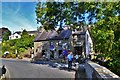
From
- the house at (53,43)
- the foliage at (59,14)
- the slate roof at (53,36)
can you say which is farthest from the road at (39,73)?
the slate roof at (53,36)

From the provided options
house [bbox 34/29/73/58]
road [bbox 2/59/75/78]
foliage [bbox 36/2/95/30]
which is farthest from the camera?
house [bbox 34/29/73/58]

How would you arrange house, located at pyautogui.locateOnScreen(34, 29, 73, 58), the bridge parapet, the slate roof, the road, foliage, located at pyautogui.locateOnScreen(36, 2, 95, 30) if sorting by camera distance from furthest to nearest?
the slate roof
house, located at pyautogui.locateOnScreen(34, 29, 73, 58)
foliage, located at pyautogui.locateOnScreen(36, 2, 95, 30)
the road
the bridge parapet

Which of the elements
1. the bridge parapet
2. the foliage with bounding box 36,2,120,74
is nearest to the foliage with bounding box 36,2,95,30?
the foliage with bounding box 36,2,120,74

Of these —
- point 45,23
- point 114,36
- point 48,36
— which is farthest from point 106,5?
point 48,36

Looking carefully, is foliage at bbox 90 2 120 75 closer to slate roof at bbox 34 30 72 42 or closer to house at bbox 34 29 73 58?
house at bbox 34 29 73 58

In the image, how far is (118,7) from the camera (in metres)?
9.41

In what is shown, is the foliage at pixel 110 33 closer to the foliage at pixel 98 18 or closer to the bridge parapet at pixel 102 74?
the foliage at pixel 98 18

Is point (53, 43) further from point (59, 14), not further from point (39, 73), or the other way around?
point (39, 73)

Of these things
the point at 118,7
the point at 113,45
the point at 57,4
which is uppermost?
the point at 57,4

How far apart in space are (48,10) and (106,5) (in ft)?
11.9

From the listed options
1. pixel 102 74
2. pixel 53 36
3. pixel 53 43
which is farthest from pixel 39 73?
pixel 53 36

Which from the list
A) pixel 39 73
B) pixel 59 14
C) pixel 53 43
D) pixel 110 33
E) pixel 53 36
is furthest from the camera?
pixel 53 36

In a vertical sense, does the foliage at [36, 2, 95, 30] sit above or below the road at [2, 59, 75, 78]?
above

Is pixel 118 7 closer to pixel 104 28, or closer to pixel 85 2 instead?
pixel 104 28
